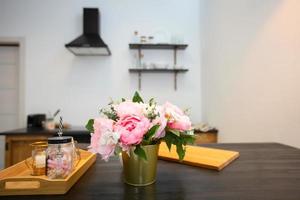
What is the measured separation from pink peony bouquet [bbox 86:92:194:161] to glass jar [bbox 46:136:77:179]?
107 millimetres

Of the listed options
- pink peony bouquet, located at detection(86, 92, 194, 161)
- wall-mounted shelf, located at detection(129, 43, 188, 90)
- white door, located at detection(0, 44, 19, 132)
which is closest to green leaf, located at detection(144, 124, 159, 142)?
pink peony bouquet, located at detection(86, 92, 194, 161)

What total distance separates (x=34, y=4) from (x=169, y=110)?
3.44m

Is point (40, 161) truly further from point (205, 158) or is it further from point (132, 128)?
point (205, 158)

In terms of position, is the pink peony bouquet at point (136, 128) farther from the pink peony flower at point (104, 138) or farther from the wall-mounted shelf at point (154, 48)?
the wall-mounted shelf at point (154, 48)

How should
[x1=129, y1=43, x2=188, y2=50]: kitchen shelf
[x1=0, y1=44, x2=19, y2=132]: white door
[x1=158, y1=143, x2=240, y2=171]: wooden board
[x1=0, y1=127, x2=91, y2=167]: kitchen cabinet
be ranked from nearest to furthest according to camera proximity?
[x1=158, y1=143, x2=240, y2=171]: wooden board < [x1=0, y1=127, x2=91, y2=167]: kitchen cabinet < [x1=129, y1=43, x2=188, y2=50]: kitchen shelf < [x1=0, y1=44, x2=19, y2=132]: white door

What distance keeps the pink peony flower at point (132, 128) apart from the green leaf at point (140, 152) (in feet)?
0.09

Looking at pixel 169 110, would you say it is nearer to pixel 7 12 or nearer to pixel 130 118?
pixel 130 118

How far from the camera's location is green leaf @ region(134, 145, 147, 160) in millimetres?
705

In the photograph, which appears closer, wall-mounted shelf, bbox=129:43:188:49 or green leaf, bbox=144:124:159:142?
green leaf, bbox=144:124:159:142

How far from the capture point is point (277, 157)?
43.3 inches

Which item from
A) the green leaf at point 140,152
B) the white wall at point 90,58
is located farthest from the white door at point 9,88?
the green leaf at point 140,152

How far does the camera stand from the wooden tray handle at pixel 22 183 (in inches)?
28.4

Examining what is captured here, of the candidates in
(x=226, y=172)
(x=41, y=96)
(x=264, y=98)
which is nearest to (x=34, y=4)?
(x=41, y=96)

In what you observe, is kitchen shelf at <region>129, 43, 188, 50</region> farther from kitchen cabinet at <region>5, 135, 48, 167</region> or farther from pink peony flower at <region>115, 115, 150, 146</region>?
pink peony flower at <region>115, 115, 150, 146</region>
